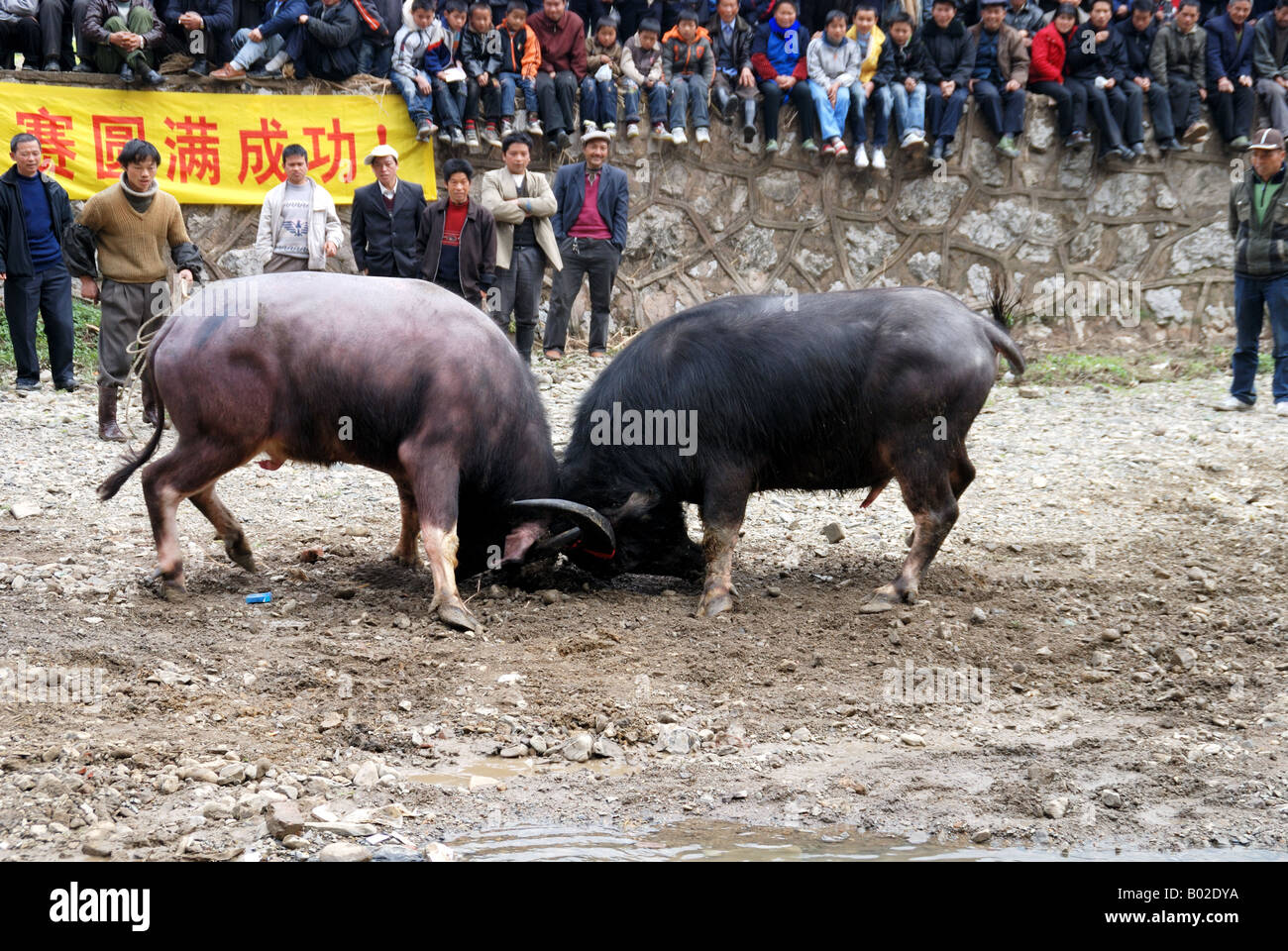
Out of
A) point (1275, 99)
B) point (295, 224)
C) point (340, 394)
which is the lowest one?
point (340, 394)

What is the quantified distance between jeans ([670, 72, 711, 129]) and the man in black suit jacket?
3529 mm

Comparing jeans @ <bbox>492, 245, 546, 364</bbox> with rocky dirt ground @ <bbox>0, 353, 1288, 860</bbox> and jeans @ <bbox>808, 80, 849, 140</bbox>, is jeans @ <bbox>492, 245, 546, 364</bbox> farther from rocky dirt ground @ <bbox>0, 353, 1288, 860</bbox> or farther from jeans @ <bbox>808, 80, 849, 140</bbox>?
jeans @ <bbox>808, 80, 849, 140</bbox>

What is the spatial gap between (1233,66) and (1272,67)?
1.30 ft

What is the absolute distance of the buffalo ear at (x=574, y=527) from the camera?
570cm

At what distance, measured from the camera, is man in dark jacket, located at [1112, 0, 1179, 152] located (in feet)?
42.0

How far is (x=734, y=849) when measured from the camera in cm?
365

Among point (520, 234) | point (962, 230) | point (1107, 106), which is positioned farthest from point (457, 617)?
point (1107, 106)

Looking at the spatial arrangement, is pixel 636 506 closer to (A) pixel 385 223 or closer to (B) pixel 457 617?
(B) pixel 457 617

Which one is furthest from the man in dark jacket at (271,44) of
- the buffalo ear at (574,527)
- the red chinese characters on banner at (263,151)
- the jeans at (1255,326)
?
the jeans at (1255,326)

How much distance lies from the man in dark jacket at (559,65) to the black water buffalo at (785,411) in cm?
607

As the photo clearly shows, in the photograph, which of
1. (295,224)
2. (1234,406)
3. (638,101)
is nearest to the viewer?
(295,224)

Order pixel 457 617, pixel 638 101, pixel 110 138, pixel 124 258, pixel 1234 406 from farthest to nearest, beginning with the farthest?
1. pixel 638 101
2. pixel 110 138
3. pixel 1234 406
4. pixel 124 258
5. pixel 457 617

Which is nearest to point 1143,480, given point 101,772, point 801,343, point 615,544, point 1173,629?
point 1173,629

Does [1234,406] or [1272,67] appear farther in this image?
[1272,67]
